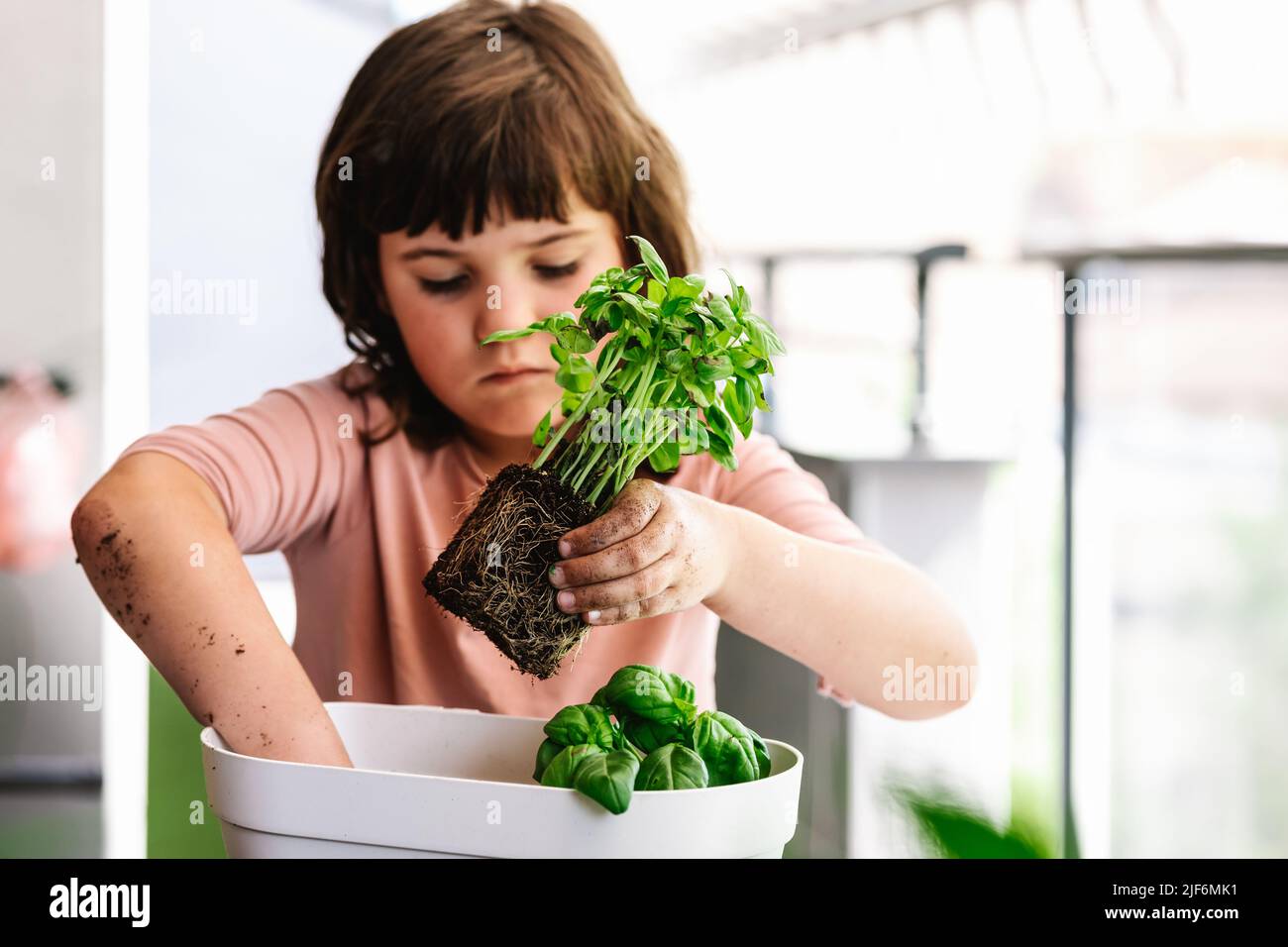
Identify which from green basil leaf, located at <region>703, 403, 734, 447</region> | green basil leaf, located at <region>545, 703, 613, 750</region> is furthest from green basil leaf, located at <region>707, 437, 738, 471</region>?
green basil leaf, located at <region>545, 703, 613, 750</region>

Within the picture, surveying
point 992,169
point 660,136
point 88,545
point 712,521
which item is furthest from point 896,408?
point 88,545

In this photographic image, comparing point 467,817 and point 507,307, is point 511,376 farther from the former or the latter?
point 467,817

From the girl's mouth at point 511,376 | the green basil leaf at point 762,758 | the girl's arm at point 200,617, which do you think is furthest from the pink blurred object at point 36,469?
the green basil leaf at point 762,758

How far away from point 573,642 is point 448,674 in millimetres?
372

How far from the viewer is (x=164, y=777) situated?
4.32 ft

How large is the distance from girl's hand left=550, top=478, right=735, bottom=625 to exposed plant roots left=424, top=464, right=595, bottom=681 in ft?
0.05

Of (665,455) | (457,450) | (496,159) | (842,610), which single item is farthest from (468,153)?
(842,610)

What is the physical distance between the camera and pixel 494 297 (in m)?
1.09

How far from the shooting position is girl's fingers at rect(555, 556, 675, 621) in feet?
2.69

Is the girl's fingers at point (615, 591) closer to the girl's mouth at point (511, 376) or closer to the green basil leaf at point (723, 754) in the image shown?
the green basil leaf at point (723, 754)

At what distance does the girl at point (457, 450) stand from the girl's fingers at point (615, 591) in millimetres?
46

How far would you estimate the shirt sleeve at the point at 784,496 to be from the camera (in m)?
1.13

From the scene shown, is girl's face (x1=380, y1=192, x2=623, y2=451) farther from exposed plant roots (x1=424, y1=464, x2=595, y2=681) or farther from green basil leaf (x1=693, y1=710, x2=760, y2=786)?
green basil leaf (x1=693, y1=710, x2=760, y2=786)
